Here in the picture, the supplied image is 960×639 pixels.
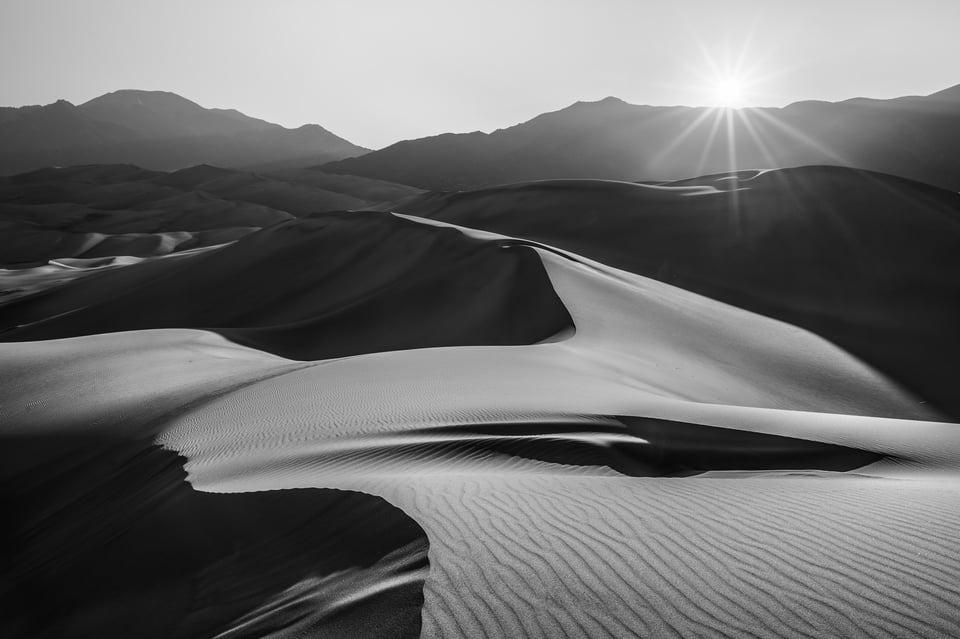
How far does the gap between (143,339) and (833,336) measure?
44.4ft

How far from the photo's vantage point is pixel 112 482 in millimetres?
4914

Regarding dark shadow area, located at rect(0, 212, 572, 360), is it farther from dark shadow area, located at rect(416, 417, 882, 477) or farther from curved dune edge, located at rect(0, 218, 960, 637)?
dark shadow area, located at rect(416, 417, 882, 477)

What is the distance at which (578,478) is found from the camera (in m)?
4.04

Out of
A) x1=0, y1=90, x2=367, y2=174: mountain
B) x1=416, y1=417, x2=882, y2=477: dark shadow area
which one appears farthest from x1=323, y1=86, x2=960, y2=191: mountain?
x1=416, y1=417, x2=882, y2=477: dark shadow area

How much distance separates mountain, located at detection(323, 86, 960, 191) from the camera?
59.4 meters

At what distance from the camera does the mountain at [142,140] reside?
12081cm

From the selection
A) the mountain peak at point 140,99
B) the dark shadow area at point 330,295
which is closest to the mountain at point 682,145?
the dark shadow area at point 330,295

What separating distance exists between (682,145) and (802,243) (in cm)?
5989

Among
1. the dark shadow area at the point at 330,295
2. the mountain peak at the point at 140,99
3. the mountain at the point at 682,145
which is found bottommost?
the dark shadow area at the point at 330,295

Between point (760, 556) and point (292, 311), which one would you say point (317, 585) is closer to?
point (760, 556)

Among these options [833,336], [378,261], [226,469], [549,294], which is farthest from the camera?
[378,261]

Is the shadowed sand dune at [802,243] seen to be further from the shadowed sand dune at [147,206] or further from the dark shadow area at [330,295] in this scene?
the shadowed sand dune at [147,206]

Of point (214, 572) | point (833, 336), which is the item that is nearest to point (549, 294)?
point (833, 336)

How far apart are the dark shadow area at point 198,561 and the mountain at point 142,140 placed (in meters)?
112
